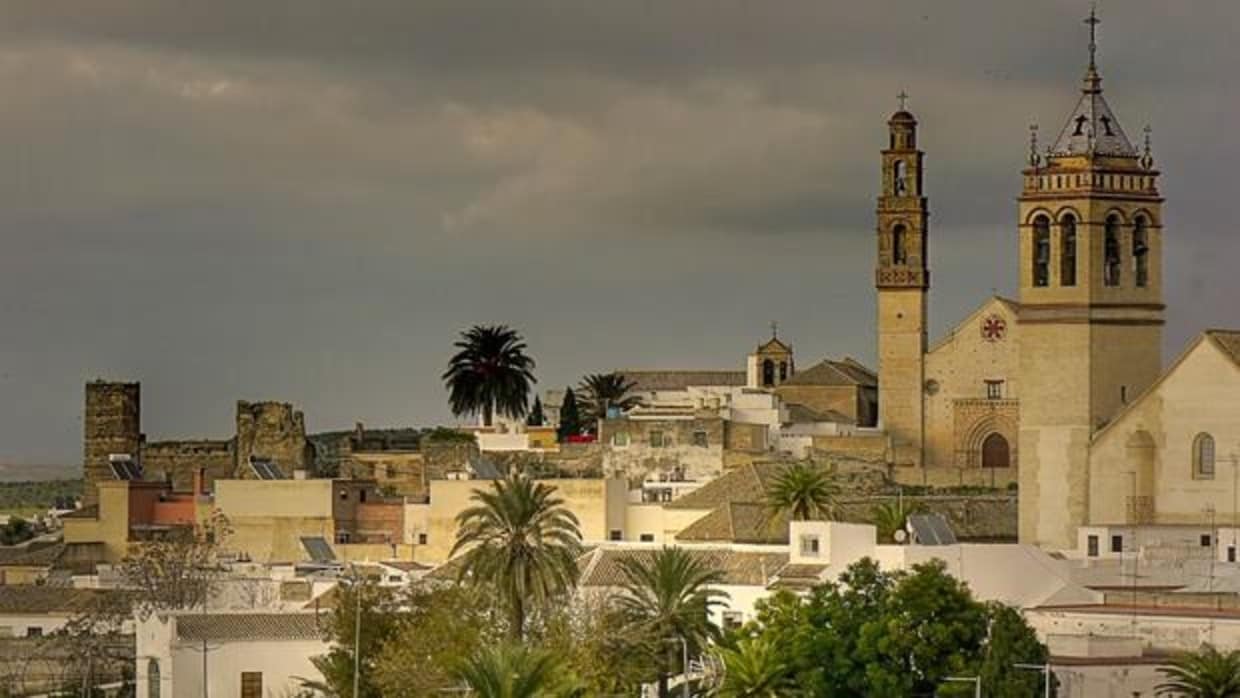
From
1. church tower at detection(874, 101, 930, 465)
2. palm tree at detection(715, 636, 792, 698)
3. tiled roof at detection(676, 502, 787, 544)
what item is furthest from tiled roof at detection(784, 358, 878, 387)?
palm tree at detection(715, 636, 792, 698)

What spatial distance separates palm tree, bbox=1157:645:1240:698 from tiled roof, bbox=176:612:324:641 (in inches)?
760

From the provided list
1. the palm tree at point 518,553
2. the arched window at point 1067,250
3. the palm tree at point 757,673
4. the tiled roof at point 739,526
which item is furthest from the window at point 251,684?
the arched window at point 1067,250

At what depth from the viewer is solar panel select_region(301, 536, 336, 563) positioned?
8775 centimetres

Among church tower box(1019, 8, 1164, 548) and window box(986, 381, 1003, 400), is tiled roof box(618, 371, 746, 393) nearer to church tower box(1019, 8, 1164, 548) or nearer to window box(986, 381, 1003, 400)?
window box(986, 381, 1003, 400)

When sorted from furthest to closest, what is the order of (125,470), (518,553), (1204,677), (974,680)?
(125,470) < (518,553) < (974,680) < (1204,677)

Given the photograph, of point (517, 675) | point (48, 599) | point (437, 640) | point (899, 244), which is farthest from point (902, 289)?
point (517, 675)

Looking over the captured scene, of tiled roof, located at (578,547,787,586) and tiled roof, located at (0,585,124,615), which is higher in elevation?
tiled roof, located at (578,547,787,586)

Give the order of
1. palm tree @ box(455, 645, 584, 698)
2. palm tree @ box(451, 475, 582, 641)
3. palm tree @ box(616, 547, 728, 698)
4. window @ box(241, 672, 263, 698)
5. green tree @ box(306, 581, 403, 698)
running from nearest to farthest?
palm tree @ box(455, 645, 584, 698) → palm tree @ box(616, 547, 728, 698) → palm tree @ box(451, 475, 582, 641) → green tree @ box(306, 581, 403, 698) → window @ box(241, 672, 263, 698)

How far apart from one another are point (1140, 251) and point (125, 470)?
36.4m

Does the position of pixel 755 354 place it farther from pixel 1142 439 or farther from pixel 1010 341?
pixel 1142 439

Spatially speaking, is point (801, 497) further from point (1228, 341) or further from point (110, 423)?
point (110, 423)

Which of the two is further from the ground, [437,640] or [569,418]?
[569,418]

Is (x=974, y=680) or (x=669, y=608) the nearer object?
(x=974, y=680)

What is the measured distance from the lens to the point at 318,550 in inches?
3494
